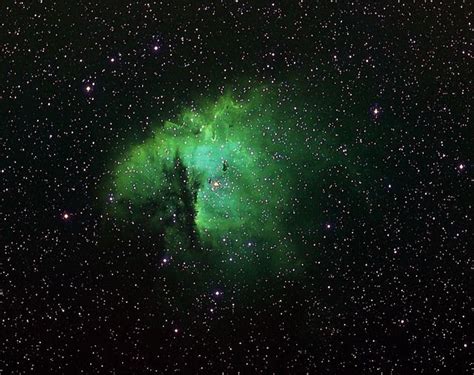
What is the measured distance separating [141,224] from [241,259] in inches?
8.6

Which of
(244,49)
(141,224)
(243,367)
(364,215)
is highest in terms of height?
(244,49)

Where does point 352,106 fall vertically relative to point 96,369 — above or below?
above

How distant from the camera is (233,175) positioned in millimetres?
887

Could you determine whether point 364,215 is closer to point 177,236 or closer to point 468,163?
point 468,163

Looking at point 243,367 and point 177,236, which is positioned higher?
point 177,236

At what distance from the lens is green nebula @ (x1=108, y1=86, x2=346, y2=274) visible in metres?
0.88

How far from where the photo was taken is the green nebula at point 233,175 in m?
0.88

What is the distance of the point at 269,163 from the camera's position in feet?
2.92

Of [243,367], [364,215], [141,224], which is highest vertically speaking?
[141,224]

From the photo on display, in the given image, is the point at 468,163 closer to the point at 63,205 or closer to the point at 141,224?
the point at 141,224

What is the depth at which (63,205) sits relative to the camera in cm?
87

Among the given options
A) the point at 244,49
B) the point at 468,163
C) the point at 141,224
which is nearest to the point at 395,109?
the point at 468,163

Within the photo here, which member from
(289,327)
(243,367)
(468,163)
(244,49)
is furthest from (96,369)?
(468,163)

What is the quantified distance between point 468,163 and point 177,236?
25.0 inches
